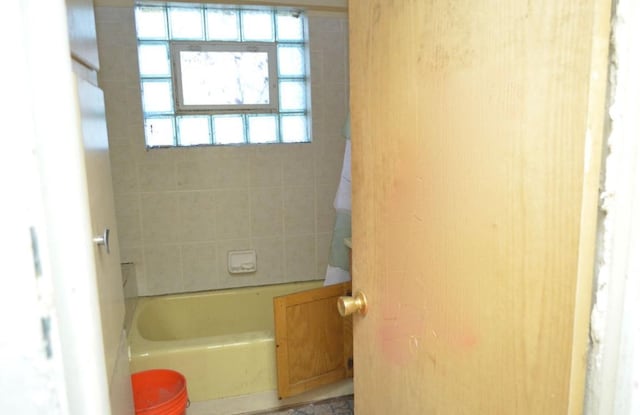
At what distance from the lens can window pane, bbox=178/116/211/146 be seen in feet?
7.88

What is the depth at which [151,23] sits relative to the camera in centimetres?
229

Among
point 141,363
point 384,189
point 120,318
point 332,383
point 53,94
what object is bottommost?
point 332,383

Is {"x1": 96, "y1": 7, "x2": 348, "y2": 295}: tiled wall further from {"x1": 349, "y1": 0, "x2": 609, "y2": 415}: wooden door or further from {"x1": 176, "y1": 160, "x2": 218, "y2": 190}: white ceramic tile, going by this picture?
{"x1": 349, "y1": 0, "x2": 609, "y2": 415}: wooden door

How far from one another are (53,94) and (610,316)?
58 centimetres

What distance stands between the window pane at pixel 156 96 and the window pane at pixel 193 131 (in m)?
0.11

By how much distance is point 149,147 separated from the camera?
2.34m

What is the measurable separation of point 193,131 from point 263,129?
39 centimetres

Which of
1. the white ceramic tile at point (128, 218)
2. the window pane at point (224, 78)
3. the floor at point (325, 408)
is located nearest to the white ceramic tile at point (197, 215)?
the white ceramic tile at point (128, 218)

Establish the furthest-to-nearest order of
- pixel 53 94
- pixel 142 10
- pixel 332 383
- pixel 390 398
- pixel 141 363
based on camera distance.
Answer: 1. pixel 142 10
2. pixel 332 383
3. pixel 141 363
4. pixel 390 398
5. pixel 53 94

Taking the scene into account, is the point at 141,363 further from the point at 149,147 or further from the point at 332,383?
the point at 149,147

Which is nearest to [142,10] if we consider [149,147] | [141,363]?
[149,147]

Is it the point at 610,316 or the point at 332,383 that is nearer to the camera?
the point at 610,316

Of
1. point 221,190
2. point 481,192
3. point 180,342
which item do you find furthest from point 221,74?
point 481,192

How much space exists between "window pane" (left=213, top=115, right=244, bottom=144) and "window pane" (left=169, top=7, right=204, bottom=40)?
44 centimetres
